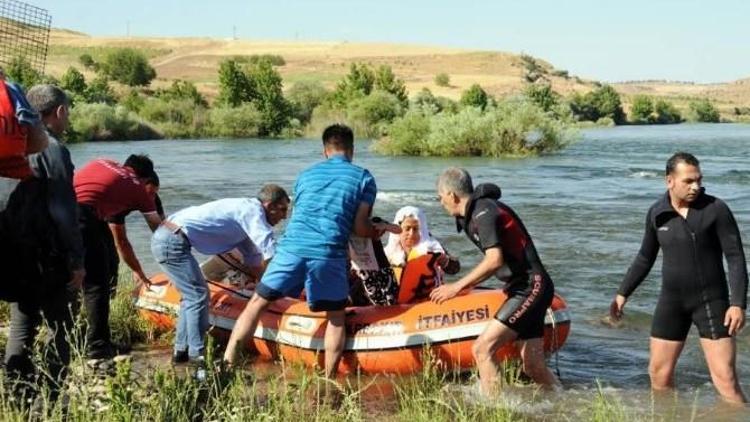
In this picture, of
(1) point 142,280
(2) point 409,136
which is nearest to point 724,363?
(1) point 142,280

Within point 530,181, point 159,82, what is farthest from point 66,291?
point 159,82

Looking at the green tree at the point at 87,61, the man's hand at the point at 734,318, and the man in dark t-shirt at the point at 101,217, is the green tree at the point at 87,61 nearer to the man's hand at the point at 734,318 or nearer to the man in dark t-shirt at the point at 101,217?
the man in dark t-shirt at the point at 101,217

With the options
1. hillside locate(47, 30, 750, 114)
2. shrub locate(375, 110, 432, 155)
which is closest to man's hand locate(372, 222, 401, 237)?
shrub locate(375, 110, 432, 155)

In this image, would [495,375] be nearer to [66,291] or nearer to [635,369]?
[635,369]

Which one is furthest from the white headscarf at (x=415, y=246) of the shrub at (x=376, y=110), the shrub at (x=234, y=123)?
the shrub at (x=234, y=123)

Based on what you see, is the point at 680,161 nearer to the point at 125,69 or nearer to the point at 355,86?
the point at 355,86

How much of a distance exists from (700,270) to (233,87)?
64.3 metres

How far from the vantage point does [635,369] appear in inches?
305

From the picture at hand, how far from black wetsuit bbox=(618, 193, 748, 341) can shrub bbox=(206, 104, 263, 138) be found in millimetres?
55447

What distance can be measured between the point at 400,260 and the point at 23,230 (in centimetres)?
388

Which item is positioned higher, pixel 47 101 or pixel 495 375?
pixel 47 101

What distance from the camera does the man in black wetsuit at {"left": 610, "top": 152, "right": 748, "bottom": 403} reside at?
17.9 feet

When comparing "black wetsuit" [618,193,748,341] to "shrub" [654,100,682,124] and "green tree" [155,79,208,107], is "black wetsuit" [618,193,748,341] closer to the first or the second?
"green tree" [155,79,208,107]

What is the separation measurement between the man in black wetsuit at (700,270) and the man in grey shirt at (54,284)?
334cm
